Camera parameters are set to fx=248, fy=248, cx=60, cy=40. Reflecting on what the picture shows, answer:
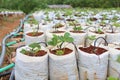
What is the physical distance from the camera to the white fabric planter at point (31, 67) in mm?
2750

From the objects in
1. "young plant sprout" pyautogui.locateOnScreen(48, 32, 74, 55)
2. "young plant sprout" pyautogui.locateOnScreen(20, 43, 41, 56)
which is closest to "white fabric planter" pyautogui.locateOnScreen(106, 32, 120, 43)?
"young plant sprout" pyautogui.locateOnScreen(48, 32, 74, 55)

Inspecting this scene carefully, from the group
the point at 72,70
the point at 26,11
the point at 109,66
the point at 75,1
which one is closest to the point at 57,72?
the point at 72,70

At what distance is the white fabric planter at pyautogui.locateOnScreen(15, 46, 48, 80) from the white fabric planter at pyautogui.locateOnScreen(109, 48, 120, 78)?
2.61 feet

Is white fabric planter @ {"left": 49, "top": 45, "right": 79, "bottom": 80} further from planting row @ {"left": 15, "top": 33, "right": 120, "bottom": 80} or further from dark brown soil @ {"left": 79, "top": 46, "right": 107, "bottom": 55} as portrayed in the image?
dark brown soil @ {"left": 79, "top": 46, "right": 107, "bottom": 55}

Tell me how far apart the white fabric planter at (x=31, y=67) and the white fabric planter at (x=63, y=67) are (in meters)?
0.08

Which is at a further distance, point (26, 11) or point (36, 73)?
point (26, 11)

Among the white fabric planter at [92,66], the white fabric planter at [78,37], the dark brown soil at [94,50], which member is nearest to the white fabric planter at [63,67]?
the white fabric planter at [92,66]

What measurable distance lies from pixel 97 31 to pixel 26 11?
42.4ft

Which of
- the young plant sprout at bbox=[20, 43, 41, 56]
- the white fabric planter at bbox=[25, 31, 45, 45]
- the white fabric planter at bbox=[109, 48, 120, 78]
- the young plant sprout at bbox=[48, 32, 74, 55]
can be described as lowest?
the white fabric planter at bbox=[109, 48, 120, 78]

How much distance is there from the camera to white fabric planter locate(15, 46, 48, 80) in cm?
275

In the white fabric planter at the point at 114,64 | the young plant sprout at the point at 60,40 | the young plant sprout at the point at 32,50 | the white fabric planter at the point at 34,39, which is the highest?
the young plant sprout at the point at 60,40

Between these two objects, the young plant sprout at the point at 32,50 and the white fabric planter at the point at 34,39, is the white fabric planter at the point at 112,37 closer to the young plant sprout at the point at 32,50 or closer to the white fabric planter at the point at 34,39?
the white fabric planter at the point at 34,39

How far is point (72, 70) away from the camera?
287 centimetres

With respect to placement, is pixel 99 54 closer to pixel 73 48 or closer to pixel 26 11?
pixel 73 48
